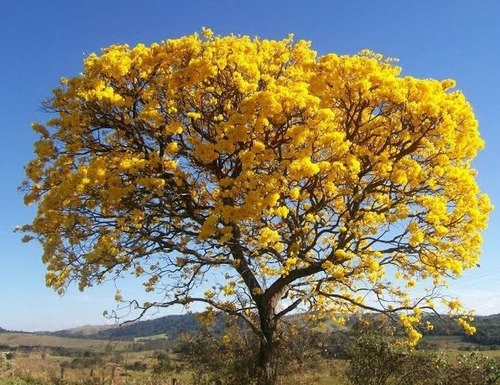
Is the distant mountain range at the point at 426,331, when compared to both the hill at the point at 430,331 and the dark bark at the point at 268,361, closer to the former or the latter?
the hill at the point at 430,331

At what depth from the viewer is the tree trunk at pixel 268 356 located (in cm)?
1941

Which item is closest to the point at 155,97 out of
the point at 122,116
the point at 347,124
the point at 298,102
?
the point at 122,116

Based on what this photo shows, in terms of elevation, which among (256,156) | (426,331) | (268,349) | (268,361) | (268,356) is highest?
(256,156)

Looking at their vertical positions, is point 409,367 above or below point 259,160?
below

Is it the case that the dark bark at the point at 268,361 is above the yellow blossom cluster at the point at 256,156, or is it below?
below

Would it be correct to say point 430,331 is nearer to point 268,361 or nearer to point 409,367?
point 409,367

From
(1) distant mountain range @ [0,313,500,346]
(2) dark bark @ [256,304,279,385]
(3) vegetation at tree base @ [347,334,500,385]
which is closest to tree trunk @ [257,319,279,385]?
(2) dark bark @ [256,304,279,385]

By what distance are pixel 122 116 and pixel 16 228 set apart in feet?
19.3

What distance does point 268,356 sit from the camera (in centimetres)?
1984

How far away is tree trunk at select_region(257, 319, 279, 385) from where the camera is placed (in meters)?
19.4

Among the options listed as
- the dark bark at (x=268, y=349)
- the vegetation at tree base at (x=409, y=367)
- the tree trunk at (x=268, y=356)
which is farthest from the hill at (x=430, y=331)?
the tree trunk at (x=268, y=356)

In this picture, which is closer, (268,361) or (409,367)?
(409,367)

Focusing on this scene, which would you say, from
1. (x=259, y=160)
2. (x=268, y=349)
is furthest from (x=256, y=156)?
(x=268, y=349)

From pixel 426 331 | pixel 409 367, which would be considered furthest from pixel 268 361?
pixel 426 331
